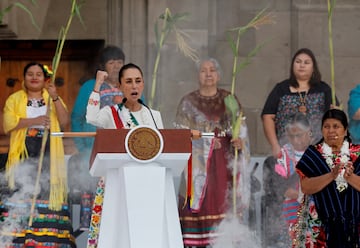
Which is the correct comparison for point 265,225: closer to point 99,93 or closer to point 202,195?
point 202,195

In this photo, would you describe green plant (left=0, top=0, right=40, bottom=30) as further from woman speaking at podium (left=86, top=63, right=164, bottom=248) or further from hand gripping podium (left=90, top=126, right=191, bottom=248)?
hand gripping podium (left=90, top=126, right=191, bottom=248)

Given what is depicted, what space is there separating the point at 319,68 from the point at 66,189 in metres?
2.37

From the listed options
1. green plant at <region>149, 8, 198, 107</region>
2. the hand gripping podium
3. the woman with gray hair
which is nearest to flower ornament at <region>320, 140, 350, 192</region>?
the hand gripping podium

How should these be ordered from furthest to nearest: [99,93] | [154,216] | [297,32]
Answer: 1. [297,32]
2. [99,93]
3. [154,216]

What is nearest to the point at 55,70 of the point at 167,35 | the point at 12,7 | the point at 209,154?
the point at 12,7

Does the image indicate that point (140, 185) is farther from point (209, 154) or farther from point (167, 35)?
point (167, 35)

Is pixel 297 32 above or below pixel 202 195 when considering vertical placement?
above

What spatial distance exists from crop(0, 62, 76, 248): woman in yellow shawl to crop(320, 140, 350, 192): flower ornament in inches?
84.5

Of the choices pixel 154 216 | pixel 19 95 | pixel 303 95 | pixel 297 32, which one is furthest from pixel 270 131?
pixel 154 216

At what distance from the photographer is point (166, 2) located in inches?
477

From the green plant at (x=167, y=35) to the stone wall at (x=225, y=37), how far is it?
0.15 feet

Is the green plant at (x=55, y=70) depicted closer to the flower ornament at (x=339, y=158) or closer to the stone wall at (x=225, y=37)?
the stone wall at (x=225, y=37)

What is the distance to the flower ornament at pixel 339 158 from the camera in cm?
970

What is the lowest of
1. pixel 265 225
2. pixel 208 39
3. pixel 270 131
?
pixel 265 225
